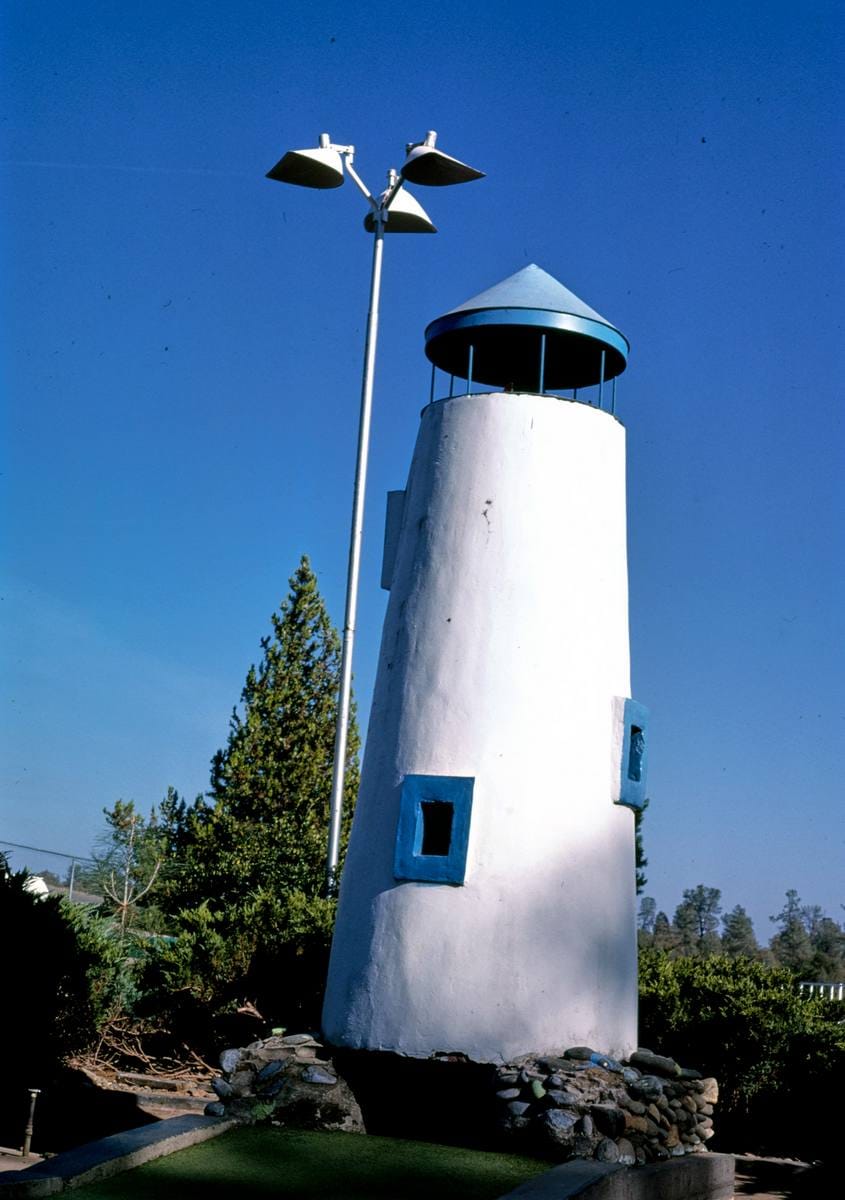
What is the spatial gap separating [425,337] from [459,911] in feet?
15.6

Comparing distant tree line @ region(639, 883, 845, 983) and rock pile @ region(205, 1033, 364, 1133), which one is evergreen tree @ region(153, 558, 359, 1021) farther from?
distant tree line @ region(639, 883, 845, 983)

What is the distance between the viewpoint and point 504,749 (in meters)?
10.0

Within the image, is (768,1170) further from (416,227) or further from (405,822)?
(416,227)

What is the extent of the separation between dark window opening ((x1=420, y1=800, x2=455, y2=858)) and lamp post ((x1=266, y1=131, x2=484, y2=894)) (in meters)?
5.81

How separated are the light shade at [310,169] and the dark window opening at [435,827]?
9056mm

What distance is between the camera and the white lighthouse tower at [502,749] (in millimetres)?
9734

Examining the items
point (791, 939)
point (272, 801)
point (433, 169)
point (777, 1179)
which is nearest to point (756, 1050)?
point (777, 1179)

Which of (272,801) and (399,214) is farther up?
(399,214)

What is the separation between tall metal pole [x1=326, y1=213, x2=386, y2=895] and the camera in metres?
16.2

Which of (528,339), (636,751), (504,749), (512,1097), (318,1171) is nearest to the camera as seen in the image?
(318,1171)

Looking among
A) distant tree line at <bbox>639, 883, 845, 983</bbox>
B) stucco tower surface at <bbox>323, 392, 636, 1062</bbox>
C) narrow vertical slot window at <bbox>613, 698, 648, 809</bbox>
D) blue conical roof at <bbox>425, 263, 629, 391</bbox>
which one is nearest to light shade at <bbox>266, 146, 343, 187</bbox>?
blue conical roof at <bbox>425, 263, 629, 391</bbox>

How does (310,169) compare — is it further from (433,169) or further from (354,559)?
(354,559)

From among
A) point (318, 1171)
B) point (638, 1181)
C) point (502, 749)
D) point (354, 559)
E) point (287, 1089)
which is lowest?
point (318, 1171)

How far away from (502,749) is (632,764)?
4.27 feet
